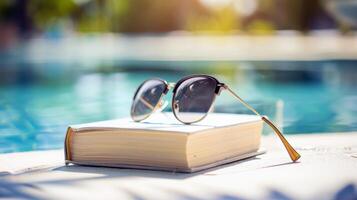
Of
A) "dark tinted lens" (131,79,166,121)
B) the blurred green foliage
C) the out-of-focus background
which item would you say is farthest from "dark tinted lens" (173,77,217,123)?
the blurred green foliage

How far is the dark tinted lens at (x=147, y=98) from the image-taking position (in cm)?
255

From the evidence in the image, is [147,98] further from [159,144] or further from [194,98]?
[159,144]

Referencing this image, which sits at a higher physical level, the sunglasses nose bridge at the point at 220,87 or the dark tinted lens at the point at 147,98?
the sunglasses nose bridge at the point at 220,87

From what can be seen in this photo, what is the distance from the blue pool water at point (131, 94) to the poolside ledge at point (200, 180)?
3.50 ft

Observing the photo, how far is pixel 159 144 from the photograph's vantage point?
7.44 ft

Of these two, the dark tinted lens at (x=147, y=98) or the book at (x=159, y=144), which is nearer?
the book at (x=159, y=144)

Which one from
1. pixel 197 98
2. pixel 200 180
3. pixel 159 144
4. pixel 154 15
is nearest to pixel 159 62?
pixel 197 98

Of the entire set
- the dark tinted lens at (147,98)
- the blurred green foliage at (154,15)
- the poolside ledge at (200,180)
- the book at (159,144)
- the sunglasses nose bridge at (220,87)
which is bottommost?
the poolside ledge at (200,180)

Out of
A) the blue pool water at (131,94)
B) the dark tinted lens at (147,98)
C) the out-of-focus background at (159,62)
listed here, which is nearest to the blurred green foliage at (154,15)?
the out-of-focus background at (159,62)

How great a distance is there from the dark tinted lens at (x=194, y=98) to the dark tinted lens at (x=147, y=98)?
0.14 meters

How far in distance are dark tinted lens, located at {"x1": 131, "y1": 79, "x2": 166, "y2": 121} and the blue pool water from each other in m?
1.02

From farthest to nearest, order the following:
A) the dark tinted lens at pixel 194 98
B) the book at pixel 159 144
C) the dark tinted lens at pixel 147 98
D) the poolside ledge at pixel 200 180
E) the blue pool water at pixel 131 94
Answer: the blue pool water at pixel 131 94 < the dark tinted lens at pixel 147 98 < the dark tinted lens at pixel 194 98 < the book at pixel 159 144 < the poolside ledge at pixel 200 180

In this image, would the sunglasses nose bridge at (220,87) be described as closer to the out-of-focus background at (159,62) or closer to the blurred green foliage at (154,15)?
the out-of-focus background at (159,62)

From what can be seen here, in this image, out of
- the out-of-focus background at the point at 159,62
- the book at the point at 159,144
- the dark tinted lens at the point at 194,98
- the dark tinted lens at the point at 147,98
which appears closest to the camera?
the book at the point at 159,144
